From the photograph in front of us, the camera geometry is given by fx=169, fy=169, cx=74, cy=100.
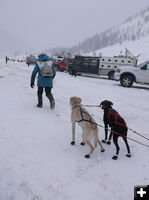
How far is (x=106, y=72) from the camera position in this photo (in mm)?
17328

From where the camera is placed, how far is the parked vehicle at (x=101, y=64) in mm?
16984

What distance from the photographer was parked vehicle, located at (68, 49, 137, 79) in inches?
669

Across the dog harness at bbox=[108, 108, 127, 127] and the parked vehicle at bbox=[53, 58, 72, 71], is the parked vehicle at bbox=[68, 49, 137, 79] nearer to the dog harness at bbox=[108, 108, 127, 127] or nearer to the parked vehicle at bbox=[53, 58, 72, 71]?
the parked vehicle at bbox=[53, 58, 72, 71]

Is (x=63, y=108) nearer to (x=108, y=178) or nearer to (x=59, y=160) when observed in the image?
(x=59, y=160)

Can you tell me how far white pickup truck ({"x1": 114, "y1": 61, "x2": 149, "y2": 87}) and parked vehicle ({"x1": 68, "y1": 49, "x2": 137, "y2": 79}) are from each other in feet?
16.4

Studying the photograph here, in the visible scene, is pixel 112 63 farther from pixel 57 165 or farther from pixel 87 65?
pixel 57 165

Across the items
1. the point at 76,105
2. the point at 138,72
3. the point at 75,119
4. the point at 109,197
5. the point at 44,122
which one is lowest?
the point at 109,197

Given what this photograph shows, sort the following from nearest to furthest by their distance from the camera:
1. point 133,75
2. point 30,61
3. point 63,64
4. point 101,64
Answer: point 133,75 < point 101,64 < point 63,64 < point 30,61

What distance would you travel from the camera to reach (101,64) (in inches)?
689

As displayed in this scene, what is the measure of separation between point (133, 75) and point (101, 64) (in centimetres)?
650

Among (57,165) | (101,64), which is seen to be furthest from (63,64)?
(57,165)

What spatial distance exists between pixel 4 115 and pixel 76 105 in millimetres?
2462

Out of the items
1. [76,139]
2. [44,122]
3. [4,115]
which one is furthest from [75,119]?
[4,115]

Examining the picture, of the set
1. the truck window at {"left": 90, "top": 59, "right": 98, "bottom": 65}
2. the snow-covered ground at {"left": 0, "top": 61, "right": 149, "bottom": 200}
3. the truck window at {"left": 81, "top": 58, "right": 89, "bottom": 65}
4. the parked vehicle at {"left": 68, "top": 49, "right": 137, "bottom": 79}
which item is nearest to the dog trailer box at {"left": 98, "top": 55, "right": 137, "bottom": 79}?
the parked vehicle at {"left": 68, "top": 49, "right": 137, "bottom": 79}
